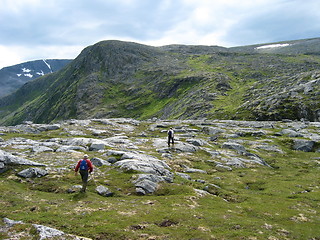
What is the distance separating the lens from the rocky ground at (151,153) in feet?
101

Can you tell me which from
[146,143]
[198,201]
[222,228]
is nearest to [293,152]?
[146,143]

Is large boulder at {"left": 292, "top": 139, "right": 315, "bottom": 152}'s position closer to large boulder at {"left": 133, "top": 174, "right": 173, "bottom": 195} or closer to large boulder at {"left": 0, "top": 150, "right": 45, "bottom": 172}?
large boulder at {"left": 133, "top": 174, "right": 173, "bottom": 195}

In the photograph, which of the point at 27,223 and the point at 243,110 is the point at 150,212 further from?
the point at 243,110

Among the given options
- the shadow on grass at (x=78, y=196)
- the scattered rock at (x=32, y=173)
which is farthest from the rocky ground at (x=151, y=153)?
the shadow on grass at (x=78, y=196)

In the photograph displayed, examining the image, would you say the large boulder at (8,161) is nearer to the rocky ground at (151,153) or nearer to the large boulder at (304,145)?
the rocky ground at (151,153)

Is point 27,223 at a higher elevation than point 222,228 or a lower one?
higher

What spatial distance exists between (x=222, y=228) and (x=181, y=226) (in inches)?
127

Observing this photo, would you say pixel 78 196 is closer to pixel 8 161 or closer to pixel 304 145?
pixel 8 161

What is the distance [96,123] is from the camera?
96.2 metres

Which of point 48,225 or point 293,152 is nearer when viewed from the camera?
point 48,225

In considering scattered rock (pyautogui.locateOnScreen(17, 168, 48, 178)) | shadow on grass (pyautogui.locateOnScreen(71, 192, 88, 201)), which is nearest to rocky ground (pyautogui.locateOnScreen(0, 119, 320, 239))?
scattered rock (pyautogui.locateOnScreen(17, 168, 48, 178))

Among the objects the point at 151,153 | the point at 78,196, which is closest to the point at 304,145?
the point at 151,153

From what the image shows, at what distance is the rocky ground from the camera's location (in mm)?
30672

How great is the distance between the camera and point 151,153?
47094 millimetres
